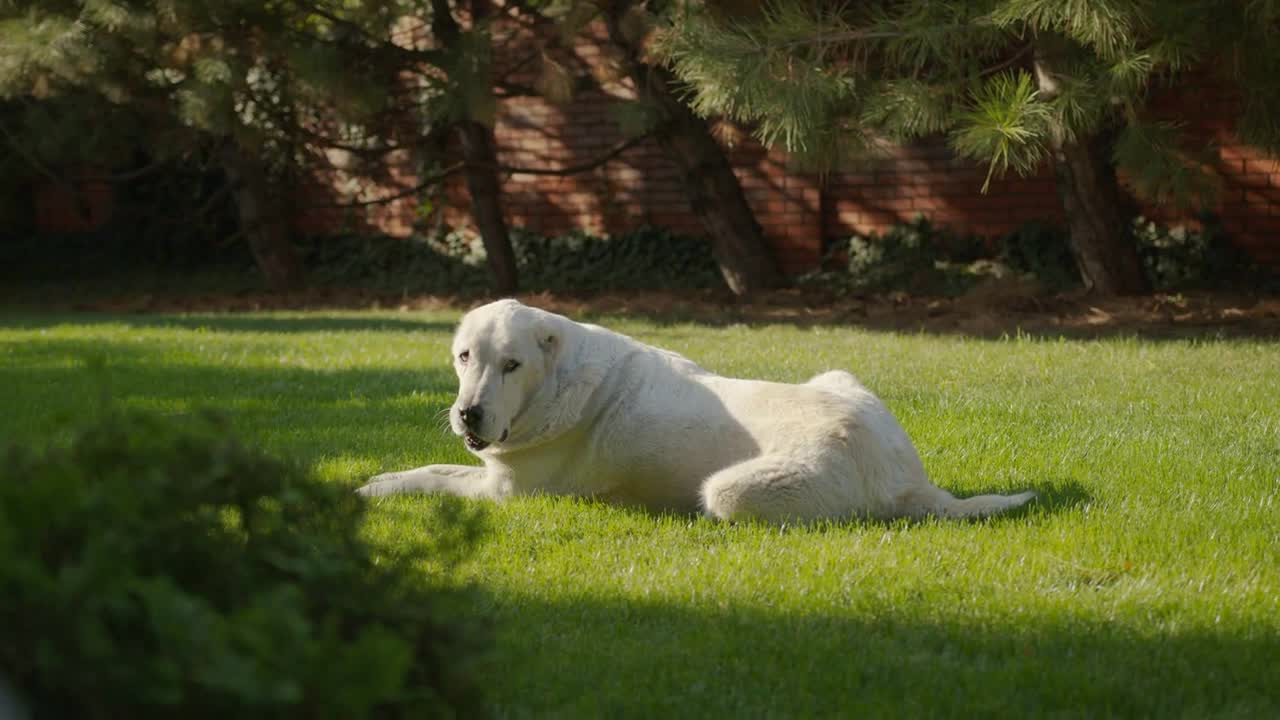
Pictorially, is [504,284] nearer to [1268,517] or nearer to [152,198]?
[152,198]

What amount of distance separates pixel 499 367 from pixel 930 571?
1.80 meters

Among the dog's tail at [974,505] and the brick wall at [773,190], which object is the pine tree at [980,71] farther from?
the dog's tail at [974,505]

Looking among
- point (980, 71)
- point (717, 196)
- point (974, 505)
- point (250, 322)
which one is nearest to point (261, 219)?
point (250, 322)

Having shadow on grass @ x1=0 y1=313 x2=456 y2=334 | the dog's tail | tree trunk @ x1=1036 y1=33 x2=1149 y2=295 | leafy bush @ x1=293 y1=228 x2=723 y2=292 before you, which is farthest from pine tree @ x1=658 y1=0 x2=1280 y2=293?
leafy bush @ x1=293 y1=228 x2=723 y2=292

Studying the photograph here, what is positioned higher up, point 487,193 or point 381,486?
point 487,193

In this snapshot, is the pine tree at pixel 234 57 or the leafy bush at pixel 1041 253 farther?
the leafy bush at pixel 1041 253

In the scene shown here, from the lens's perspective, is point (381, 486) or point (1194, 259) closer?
point (381, 486)

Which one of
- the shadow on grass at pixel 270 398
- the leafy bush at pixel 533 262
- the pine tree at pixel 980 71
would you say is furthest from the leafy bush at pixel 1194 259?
the shadow on grass at pixel 270 398

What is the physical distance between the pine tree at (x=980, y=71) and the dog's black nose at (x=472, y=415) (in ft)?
17.7

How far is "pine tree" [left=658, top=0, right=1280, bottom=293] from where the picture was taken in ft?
29.3

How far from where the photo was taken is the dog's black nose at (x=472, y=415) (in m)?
4.64

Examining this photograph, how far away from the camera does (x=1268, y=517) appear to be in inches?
181

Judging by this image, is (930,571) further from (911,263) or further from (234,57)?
(911,263)

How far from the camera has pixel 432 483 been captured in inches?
206
